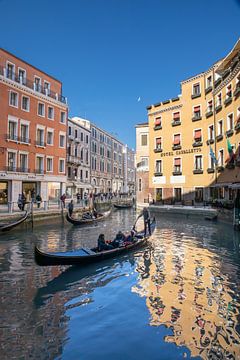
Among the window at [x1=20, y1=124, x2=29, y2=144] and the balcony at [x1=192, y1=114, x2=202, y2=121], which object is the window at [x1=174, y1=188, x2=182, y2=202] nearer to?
the balcony at [x1=192, y1=114, x2=202, y2=121]

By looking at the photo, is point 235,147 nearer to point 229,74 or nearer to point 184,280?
point 229,74

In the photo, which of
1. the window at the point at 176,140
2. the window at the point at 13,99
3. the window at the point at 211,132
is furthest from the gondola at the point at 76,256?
the window at the point at 176,140

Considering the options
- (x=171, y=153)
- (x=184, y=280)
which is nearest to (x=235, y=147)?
(x=171, y=153)

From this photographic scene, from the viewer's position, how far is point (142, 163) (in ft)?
114

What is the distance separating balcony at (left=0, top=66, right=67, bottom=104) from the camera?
23858 millimetres

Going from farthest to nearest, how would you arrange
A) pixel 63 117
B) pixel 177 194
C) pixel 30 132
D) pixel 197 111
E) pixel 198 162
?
1. pixel 63 117
2. pixel 177 194
3. pixel 197 111
4. pixel 198 162
5. pixel 30 132

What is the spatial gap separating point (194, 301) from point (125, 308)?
5.20ft

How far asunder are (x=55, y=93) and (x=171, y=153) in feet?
46.7

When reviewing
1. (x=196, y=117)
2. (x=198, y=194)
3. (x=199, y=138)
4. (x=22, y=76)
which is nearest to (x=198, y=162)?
(x=199, y=138)

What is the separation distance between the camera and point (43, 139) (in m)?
27.5

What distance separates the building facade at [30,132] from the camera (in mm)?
23797

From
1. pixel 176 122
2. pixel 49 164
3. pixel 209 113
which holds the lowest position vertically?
pixel 49 164

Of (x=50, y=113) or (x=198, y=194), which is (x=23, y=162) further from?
(x=198, y=194)

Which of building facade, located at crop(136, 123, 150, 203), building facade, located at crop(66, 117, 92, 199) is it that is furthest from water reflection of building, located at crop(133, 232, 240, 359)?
building facade, located at crop(66, 117, 92, 199)
